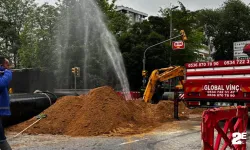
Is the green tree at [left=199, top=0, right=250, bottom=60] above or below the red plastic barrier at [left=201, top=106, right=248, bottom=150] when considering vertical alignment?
above

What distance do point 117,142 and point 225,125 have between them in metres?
4.43

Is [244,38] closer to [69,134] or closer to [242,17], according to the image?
[242,17]

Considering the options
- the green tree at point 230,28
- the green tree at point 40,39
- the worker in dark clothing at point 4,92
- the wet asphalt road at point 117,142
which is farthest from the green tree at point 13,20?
the worker in dark clothing at point 4,92

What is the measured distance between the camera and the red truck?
12.3 meters

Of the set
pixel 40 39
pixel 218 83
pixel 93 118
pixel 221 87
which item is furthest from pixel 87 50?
pixel 93 118

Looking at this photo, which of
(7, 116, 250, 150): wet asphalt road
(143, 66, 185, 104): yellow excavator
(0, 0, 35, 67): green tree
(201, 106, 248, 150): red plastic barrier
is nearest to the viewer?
(201, 106, 248, 150): red plastic barrier

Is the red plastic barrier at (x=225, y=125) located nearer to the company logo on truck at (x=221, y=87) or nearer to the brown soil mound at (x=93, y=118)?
the brown soil mound at (x=93, y=118)

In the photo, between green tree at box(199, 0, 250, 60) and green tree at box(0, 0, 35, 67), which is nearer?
green tree at box(0, 0, 35, 67)

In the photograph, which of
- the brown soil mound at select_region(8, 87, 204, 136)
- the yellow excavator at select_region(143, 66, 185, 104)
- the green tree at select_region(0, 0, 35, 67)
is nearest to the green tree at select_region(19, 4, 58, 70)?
the green tree at select_region(0, 0, 35, 67)

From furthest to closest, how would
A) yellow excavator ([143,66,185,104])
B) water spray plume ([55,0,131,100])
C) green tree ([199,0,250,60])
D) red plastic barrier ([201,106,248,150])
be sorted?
green tree ([199,0,250,60]) → water spray plume ([55,0,131,100]) → yellow excavator ([143,66,185,104]) → red plastic barrier ([201,106,248,150])

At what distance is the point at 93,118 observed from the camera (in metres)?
11.9

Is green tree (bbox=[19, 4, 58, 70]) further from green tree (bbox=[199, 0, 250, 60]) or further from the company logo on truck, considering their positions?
green tree (bbox=[199, 0, 250, 60])

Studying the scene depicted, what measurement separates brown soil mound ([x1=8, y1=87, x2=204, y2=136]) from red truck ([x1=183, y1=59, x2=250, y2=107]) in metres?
1.81

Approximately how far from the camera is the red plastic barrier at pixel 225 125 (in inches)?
200
